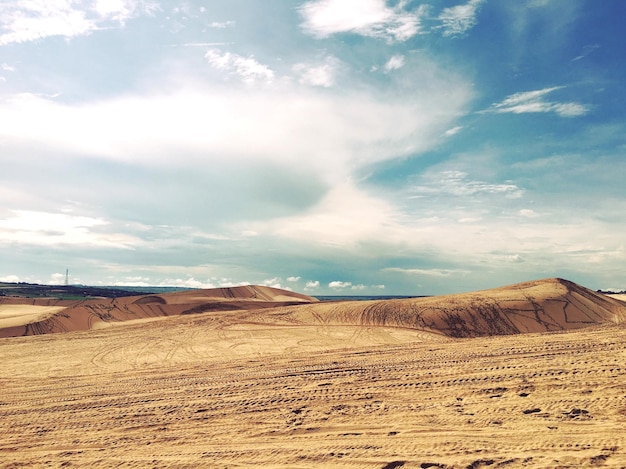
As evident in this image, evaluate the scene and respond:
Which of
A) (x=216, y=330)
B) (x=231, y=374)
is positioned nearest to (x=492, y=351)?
(x=231, y=374)

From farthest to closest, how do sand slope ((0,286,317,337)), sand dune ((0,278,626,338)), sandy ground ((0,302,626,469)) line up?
sand slope ((0,286,317,337))
sand dune ((0,278,626,338))
sandy ground ((0,302,626,469))

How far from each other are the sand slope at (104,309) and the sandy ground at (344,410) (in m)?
17.6

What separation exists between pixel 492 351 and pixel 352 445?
664cm

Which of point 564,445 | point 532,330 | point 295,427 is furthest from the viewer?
point 532,330

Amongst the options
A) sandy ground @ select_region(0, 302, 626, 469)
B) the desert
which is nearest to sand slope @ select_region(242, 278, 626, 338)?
the desert

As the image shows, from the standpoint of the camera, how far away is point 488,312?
24953 mm

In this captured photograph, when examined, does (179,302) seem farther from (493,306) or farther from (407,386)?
(407,386)

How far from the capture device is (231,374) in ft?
39.0

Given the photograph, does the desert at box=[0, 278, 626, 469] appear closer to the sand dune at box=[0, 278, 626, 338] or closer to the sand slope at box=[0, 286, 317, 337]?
the sand dune at box=[0, 278, 626, 338]

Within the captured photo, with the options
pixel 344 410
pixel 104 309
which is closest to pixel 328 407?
pixel 344 410

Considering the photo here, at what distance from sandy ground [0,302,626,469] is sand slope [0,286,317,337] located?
17568 mm

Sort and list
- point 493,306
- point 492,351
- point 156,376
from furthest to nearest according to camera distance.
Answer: point 493,306 → point 156,376 → point 492,351

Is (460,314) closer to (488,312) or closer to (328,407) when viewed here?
(488,312)

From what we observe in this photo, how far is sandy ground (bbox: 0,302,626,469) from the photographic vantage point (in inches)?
245
